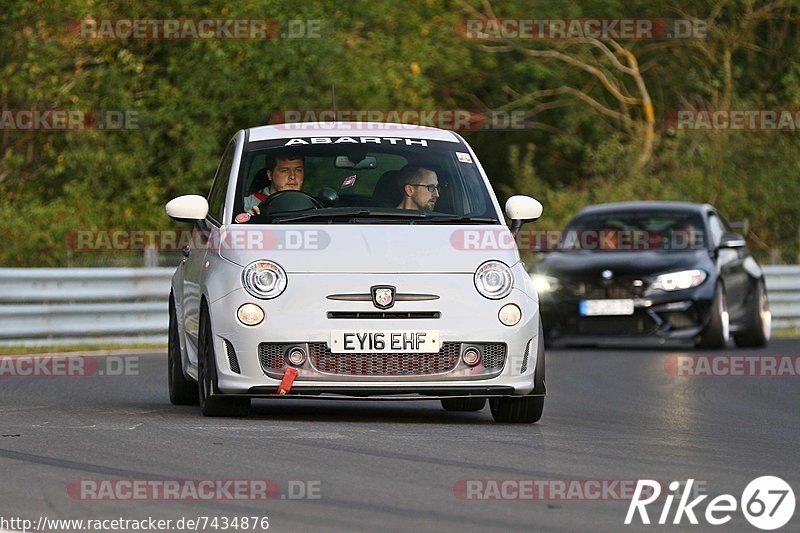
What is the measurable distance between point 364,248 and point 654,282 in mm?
9483

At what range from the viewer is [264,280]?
1038cm

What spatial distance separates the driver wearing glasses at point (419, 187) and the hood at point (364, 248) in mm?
450

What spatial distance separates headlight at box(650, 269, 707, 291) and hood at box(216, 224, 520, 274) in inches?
352

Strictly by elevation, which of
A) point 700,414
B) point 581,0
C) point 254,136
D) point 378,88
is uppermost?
point 581,0

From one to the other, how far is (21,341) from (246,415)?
9404 millimetres

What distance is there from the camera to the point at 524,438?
9.91m

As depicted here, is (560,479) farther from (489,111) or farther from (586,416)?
(489,111)

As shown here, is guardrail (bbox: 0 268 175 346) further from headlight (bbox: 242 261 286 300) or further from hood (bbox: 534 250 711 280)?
headlight (bbox: 242 261 286 300)

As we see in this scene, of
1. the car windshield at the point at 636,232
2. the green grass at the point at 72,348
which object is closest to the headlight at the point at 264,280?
the green grass at the point at 72,348

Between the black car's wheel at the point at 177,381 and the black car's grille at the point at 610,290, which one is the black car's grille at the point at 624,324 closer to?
the black car's grille at the point at 610,290

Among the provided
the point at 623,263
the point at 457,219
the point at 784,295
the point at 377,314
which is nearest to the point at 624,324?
the point at 623,263

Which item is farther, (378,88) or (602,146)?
(602,146)

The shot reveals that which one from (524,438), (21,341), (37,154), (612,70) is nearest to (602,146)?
(612,70)
